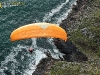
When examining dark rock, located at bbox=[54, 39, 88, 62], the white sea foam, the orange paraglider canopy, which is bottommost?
dark rock, located at bbox=[54, 39, 88, 62]

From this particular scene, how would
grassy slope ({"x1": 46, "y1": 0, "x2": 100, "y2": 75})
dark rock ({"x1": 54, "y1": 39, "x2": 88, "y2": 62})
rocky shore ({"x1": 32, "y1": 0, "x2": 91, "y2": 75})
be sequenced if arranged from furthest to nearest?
dark rock ({"x1": 54, "y1": 39, "x2": 88, "y2": 62})
rocky shore ({"x1": 32, "y1": 0, "x2": 91, "y2": 75})
grassy slope ({"x1": 46, "y1": 0, "x2": 100, "y2": 75})

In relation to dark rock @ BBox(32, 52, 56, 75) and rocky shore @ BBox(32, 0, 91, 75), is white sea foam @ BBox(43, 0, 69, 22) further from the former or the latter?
dark rock @ BBox(32, 52, 56, 75)

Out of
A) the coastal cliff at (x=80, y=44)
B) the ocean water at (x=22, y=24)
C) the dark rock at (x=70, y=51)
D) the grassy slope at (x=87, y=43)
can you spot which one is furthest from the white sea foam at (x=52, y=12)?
the dark rock at (x=70, y=51)

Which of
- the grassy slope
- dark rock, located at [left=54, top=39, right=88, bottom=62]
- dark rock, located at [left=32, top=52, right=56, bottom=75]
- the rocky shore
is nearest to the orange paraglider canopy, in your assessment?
the grassy slope

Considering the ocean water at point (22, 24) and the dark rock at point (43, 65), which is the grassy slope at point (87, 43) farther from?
the ocean water at point (22, 24)

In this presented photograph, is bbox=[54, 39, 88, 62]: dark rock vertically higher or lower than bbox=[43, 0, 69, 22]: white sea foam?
lower

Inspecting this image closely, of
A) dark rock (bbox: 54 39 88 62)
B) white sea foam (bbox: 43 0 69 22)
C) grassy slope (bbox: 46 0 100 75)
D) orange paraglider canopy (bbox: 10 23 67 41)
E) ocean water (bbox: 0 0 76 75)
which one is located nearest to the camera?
orange paraglider canopy (bbox: 10 23 67 41)

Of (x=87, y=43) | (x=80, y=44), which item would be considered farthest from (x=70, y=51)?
(x=87, y=43)

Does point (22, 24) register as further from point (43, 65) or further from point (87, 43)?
point (43, 65)
